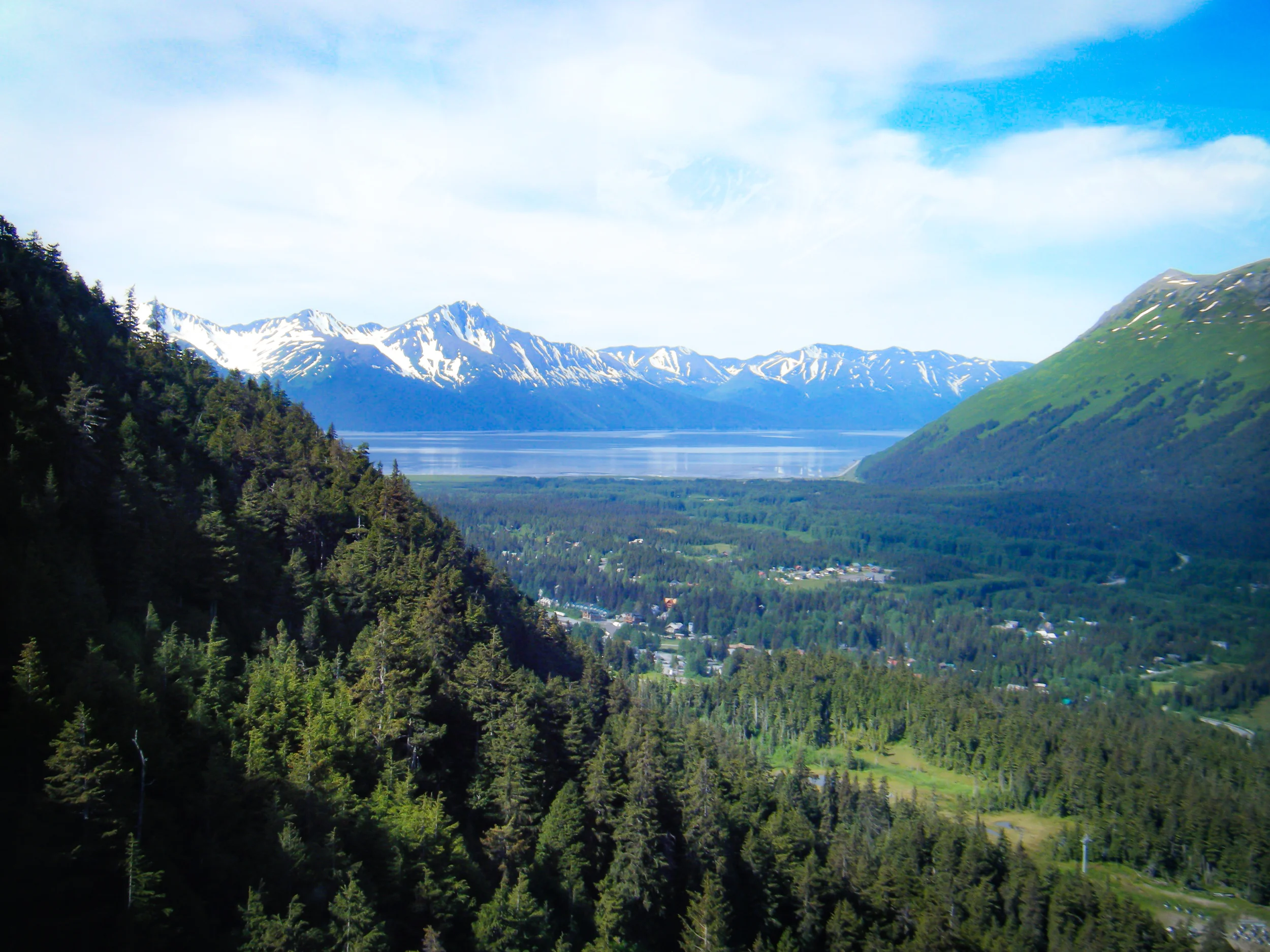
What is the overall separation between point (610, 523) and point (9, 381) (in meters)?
128

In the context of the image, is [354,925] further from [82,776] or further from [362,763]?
[362,763]

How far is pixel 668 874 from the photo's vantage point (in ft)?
97.5

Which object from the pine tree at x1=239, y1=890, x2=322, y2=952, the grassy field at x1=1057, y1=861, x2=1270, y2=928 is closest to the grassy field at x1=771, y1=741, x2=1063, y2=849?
the grassy field at x1=1057, y1=861, x2=1270, y2=928

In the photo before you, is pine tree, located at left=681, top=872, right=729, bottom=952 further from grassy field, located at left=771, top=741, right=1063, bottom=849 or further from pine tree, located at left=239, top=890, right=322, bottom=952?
grassy field, located at left=771, top=741, right=1063, bottom=849

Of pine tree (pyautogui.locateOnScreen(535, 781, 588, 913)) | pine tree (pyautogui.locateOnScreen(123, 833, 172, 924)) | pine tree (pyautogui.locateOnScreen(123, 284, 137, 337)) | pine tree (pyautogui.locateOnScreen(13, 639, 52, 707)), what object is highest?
pine tree (pyautogui.locateOnScreen(123, 284, 137, 337))

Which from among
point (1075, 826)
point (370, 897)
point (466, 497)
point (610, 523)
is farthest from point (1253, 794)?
point (466, 497)

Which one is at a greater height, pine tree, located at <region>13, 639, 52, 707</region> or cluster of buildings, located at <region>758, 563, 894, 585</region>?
pine tree, located at <region>13, 639, 52, 707</region>

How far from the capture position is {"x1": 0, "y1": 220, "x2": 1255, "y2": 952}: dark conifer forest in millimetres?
19406

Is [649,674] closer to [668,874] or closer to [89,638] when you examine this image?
[668,874]

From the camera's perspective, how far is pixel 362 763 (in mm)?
26484

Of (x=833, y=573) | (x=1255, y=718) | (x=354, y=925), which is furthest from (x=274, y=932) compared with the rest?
(x=833, y=573)

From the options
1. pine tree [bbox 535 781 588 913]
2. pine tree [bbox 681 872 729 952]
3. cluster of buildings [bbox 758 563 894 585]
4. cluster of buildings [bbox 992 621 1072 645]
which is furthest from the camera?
cluster of buildings [bbox 758 563 894 585]

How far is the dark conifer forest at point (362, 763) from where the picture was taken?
19406 mm

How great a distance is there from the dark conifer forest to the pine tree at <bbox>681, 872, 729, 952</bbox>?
13cm
